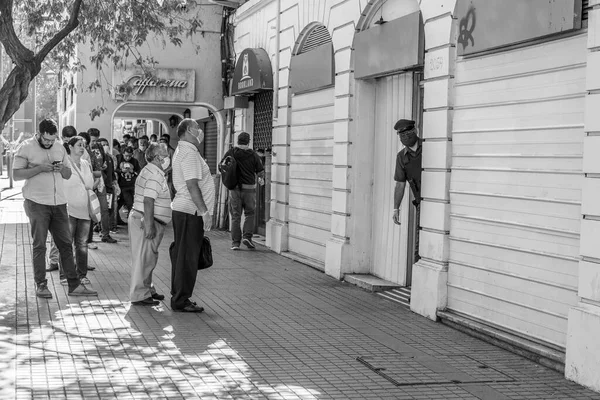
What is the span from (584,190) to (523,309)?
1424 mm

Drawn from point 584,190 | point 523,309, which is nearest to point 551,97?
point 584,190

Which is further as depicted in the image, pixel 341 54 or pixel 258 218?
pixel 258 218

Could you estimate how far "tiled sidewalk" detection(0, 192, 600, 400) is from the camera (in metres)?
6.46

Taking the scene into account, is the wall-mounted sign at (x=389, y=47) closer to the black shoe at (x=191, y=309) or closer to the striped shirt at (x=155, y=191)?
the striped shirt at (x=155, y=191)

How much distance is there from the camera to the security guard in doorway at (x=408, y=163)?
10.0 metres

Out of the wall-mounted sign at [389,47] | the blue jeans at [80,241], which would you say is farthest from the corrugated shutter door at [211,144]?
the blue jeans at [80,241]

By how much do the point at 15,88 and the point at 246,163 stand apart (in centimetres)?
413

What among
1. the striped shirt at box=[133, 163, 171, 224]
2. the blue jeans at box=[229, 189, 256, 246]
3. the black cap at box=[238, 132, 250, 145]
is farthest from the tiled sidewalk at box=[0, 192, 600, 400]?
the black cap at box=[238, 132, 250, 145]

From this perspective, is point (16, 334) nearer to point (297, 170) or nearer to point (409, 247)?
point (409, 247)

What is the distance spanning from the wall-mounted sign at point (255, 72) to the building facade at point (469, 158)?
1.88m

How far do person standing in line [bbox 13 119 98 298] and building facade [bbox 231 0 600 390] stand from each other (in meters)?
3.65

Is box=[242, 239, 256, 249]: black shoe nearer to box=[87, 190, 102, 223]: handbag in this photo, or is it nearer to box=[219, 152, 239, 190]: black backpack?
box=[219, 152, 239, 190]: black backpack

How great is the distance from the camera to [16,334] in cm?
799

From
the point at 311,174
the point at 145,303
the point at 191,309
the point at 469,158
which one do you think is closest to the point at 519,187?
the point at 469,158
